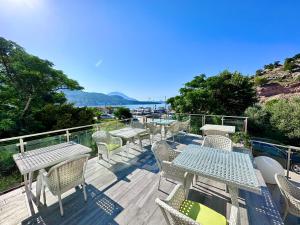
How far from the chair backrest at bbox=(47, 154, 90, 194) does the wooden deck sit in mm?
409

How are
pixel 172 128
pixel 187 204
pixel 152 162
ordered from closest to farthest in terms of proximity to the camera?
1. pixel 187 204
2. pixel 152 162
3. pixel 172 128

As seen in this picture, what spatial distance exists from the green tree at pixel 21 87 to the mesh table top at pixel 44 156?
672cm

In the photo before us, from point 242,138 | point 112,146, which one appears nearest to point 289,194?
point 242,138

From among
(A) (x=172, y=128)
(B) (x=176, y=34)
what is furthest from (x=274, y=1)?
(A) (x=172, y=128)

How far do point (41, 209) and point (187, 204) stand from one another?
216 centimetres

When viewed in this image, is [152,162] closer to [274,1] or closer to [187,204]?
[187,204]

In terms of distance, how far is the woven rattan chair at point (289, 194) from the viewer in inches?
74.3

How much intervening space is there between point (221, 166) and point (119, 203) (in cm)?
165

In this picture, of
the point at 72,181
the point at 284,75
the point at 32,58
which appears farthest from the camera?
the point at 284,75

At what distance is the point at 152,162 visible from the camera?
3.72m

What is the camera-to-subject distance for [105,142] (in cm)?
385

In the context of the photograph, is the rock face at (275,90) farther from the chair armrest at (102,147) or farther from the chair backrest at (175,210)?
the chair backrest at (175,210)

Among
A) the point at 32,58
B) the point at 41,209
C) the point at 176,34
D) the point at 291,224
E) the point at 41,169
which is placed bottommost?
the point at 291,224

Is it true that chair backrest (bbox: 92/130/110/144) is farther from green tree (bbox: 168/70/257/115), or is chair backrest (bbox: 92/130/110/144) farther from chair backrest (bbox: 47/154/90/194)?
green tree (bbox: 168/70/257/115)
